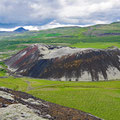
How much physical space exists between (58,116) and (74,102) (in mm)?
20360

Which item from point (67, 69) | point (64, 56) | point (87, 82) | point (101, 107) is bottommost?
point (101, 107)

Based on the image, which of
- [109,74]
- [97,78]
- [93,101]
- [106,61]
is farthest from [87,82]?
[93,101]

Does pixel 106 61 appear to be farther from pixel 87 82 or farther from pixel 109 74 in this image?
pixel 87 82

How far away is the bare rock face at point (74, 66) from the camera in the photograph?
96.6 m

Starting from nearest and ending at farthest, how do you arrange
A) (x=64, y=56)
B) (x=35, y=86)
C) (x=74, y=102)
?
(x=74, y=102) → (x=35, y=86) → (x=64, y=56)

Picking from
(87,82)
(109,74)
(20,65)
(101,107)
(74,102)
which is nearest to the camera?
(101,107)

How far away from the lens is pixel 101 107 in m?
52.2

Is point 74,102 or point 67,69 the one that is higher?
point 67,69

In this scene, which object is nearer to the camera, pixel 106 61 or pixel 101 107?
pixel 101 107

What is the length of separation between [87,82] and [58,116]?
55313mm

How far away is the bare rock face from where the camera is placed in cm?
9662

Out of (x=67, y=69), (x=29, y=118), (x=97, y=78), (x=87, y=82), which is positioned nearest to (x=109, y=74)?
(x=97, y=78)

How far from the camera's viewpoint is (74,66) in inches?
4045

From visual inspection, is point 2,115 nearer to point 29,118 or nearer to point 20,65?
point 29,118
